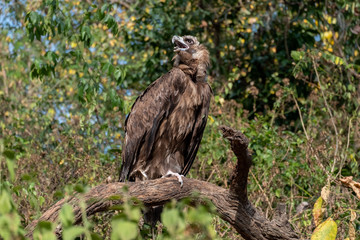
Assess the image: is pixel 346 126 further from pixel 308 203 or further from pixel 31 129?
pixel 31 129

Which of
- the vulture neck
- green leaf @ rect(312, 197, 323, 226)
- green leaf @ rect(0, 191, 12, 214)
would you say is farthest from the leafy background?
green leaf @ rect(0, 191, 12, 214)

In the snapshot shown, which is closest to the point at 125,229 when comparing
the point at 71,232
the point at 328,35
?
the point at 71,232

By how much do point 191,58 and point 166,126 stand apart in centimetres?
80

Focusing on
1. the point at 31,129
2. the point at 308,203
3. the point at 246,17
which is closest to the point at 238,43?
the point at 246,17

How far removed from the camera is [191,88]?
5.82m

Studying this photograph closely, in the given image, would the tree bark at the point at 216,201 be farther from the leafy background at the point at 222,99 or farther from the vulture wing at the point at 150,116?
the vulture wing at the point at 150,116

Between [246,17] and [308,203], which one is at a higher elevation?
[246,17]

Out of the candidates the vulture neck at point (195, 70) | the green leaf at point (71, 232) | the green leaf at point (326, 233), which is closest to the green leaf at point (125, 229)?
the green leaf at point (71, 232)

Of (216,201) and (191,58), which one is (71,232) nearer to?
(216,201)

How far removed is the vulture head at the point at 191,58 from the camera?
608 cm

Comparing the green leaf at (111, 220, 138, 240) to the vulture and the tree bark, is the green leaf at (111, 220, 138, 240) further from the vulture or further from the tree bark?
the vulture

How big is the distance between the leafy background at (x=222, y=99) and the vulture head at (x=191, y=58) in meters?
0.64

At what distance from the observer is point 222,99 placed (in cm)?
811

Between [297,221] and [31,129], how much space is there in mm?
3789
